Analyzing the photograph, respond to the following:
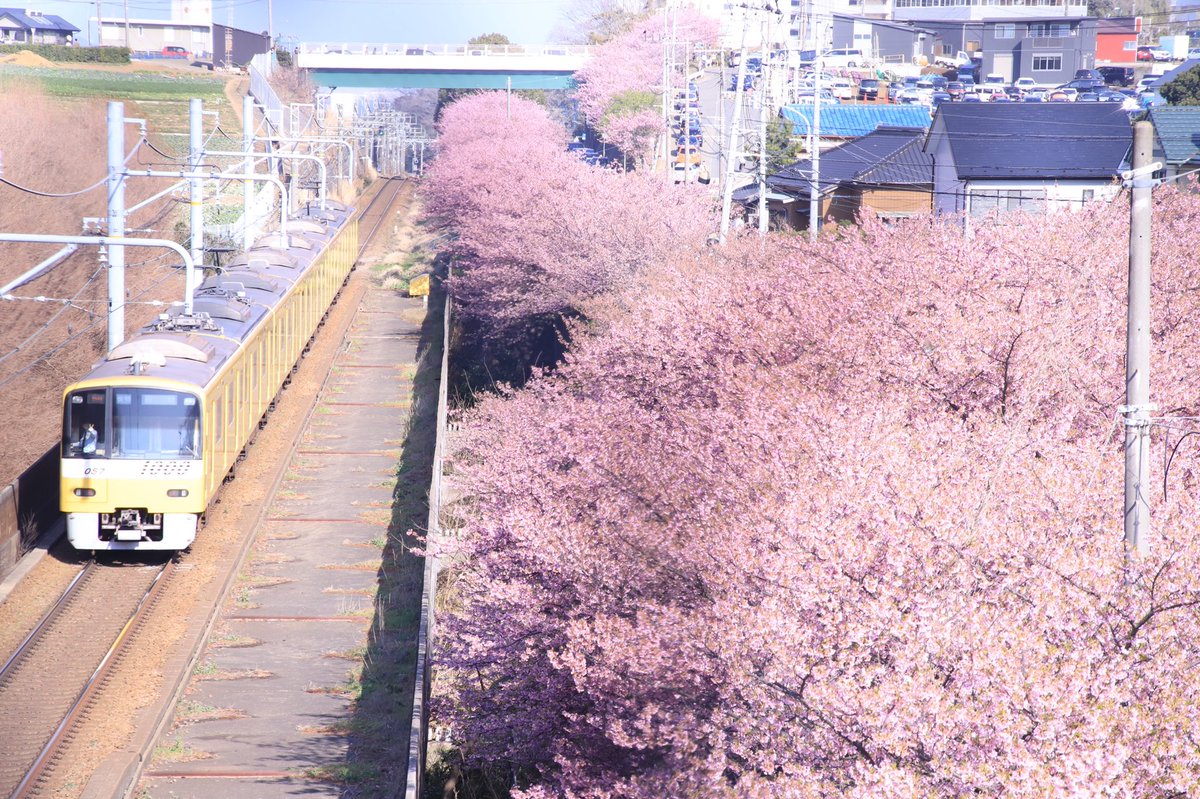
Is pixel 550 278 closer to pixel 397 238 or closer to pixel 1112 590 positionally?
pixel 1112 590

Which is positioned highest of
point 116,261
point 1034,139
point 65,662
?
point 1034,139

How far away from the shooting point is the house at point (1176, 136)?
2525 cm

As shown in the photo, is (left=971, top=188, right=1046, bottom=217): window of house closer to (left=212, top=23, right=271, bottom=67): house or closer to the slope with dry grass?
the slope with dry grass

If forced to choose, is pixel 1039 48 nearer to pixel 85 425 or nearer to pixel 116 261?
pixel 116 261

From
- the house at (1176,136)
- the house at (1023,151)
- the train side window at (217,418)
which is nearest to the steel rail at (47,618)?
the train side window at (217,418)

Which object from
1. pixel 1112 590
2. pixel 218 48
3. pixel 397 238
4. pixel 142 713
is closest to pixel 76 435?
pixel 142 713

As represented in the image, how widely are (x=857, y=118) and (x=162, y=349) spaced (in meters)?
31.4

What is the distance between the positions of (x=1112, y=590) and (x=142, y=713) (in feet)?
27.5

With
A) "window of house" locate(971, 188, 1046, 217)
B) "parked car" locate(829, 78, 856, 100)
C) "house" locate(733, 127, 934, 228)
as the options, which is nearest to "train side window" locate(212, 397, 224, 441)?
"house" locate(733, 127, 934, 228)

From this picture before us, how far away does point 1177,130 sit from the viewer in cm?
2625

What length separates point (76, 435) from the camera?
46.0 ft

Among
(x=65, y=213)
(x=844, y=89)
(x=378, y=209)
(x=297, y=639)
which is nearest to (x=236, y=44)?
(x=378, y=209)

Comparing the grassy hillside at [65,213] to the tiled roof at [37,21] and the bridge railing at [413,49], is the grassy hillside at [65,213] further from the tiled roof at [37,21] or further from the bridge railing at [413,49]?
the tiled roof at [37,21]

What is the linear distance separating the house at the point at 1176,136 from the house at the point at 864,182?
14.4 ft
